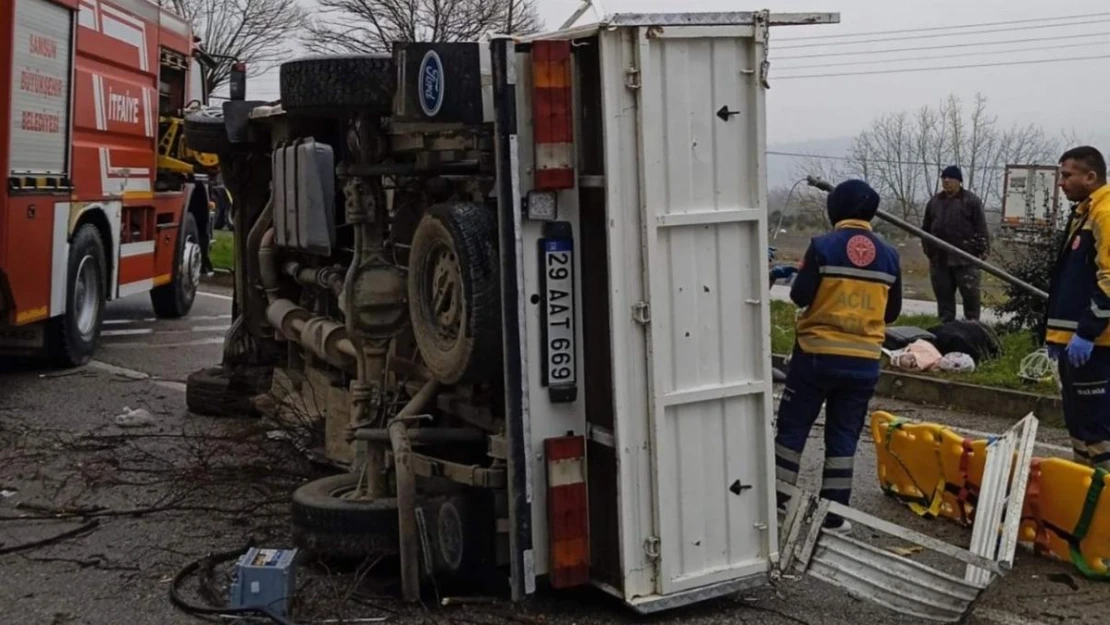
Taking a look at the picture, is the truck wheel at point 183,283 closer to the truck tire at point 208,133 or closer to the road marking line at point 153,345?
the road marking line at point 153,345

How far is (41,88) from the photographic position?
30.2 ft

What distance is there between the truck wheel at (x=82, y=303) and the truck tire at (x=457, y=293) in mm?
5739

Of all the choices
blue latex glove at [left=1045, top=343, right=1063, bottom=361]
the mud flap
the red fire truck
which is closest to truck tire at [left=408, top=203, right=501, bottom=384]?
the mud flap

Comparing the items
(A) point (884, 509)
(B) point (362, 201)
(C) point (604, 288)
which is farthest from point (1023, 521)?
(B) point (362, 201)

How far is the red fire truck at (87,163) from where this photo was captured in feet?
29.2

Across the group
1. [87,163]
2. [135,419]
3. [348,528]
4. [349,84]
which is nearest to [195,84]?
[87,163]

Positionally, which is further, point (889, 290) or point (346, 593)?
point (889, 290)

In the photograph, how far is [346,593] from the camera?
4.91 metres

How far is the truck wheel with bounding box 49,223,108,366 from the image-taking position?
10.1 metres

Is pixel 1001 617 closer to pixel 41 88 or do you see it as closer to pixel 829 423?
pixel 829 423

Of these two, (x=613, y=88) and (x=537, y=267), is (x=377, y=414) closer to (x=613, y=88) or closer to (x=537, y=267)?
(x=537, y=267)

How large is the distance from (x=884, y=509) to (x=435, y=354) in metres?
2.64

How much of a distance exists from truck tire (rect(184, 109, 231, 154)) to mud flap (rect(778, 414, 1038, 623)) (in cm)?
423

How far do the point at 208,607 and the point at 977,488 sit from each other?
3.37 metres
